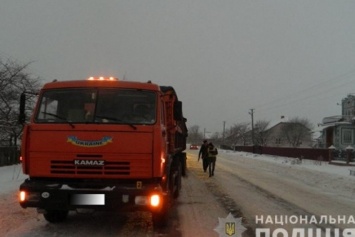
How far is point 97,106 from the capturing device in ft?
24.7

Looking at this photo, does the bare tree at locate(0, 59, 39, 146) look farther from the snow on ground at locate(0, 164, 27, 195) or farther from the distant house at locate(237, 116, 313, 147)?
the distant house at locate(237, 116, 313, 147)

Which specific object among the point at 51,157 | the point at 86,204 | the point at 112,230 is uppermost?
the point at 51,157

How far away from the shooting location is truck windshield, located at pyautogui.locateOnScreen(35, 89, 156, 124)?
7.43 metres

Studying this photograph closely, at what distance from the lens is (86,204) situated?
699cm

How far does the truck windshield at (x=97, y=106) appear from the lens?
7426mm

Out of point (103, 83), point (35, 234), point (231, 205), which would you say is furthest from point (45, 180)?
point (231, 205)

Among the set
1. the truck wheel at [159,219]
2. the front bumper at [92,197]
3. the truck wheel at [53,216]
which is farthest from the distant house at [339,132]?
the front bumper at [92,197]

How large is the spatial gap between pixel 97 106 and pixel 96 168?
1.11 metres

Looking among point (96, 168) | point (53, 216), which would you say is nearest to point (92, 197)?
point (96, 168)

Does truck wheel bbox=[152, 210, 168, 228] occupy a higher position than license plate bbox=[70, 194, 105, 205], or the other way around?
license plate bbox=[70, 194, 105, 205]

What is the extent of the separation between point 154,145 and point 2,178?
34.3ft

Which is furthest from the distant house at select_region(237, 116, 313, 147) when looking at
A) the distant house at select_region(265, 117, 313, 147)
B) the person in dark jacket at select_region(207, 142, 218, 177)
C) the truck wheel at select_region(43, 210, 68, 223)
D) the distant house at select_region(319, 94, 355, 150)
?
the truck wheel at select_region(43, 210, 68, 223)

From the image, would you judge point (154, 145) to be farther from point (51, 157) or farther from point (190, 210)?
point (190, 210)

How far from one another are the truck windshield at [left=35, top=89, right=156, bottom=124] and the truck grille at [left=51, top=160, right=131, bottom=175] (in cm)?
70
